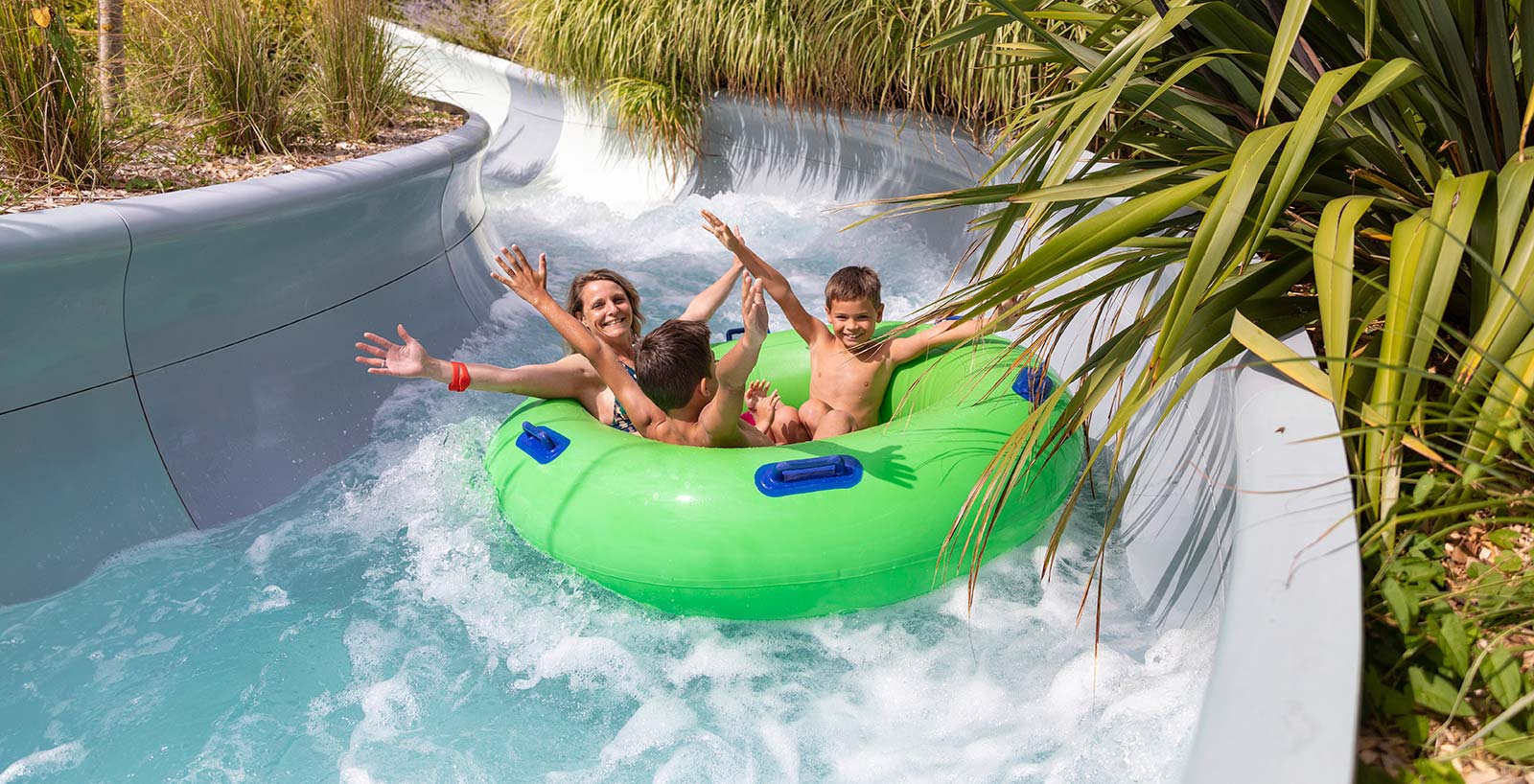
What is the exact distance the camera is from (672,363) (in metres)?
3.29

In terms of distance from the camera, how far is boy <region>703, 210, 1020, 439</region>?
12.6 ft

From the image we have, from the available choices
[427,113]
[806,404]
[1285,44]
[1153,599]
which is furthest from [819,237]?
[1285,44]

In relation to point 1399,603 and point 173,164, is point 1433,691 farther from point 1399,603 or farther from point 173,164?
point 173,164

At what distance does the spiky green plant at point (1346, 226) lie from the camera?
1.66m

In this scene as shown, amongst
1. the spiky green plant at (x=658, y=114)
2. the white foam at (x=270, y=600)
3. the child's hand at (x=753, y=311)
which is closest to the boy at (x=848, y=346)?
the child's hand at (x=753, y=311)

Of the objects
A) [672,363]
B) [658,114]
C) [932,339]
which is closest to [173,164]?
[672,363]

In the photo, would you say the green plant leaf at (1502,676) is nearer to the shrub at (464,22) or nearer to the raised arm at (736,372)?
the raised arm at (736,372)

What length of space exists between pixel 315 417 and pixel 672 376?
5.40 ft

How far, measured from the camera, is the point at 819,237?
7410 millimetres

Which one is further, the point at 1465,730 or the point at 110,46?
the point at 110,46

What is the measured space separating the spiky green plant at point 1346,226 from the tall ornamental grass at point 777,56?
3423 millimetres

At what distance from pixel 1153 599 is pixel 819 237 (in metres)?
4.78

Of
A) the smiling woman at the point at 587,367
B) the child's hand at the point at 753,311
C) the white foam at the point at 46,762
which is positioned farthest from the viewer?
the smiling woman at the point at 587,367

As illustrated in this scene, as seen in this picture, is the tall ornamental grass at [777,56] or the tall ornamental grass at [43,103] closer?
the tall ornamental grass at [43,103]
